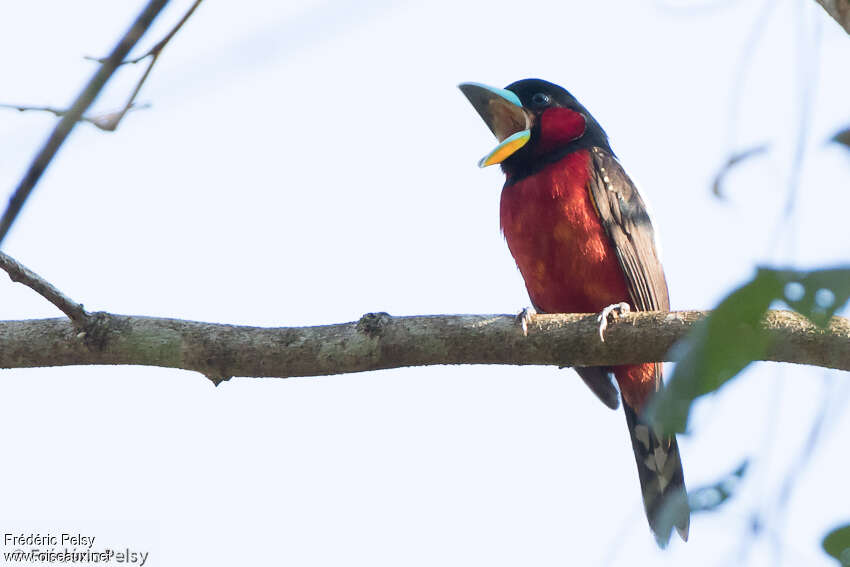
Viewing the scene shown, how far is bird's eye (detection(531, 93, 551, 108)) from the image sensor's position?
5.27 meters

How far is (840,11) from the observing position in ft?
5.42

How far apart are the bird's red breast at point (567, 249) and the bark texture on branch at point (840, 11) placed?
2.91 metres

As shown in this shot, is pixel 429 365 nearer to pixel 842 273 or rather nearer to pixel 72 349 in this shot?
pixel 72 349

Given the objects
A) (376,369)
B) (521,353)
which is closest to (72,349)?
(376,369)

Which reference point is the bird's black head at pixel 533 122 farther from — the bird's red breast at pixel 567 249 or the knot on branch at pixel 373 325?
the knot on branch at pixel 373 325

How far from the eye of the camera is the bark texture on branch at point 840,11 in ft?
5.36

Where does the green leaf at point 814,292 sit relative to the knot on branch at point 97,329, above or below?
above

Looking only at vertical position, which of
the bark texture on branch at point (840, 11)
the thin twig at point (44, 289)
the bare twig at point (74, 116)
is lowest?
the thin twig at point (44, 289)

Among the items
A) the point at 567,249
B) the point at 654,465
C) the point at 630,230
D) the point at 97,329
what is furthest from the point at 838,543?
the point at 654,465

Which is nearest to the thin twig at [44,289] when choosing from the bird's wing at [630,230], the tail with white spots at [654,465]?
the bird's wing at [630,230]

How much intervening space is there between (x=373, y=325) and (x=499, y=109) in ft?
8.45

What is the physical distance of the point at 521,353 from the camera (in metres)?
3.21

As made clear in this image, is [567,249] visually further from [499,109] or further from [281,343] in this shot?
[281,343]

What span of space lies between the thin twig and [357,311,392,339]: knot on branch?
34.7 inches
